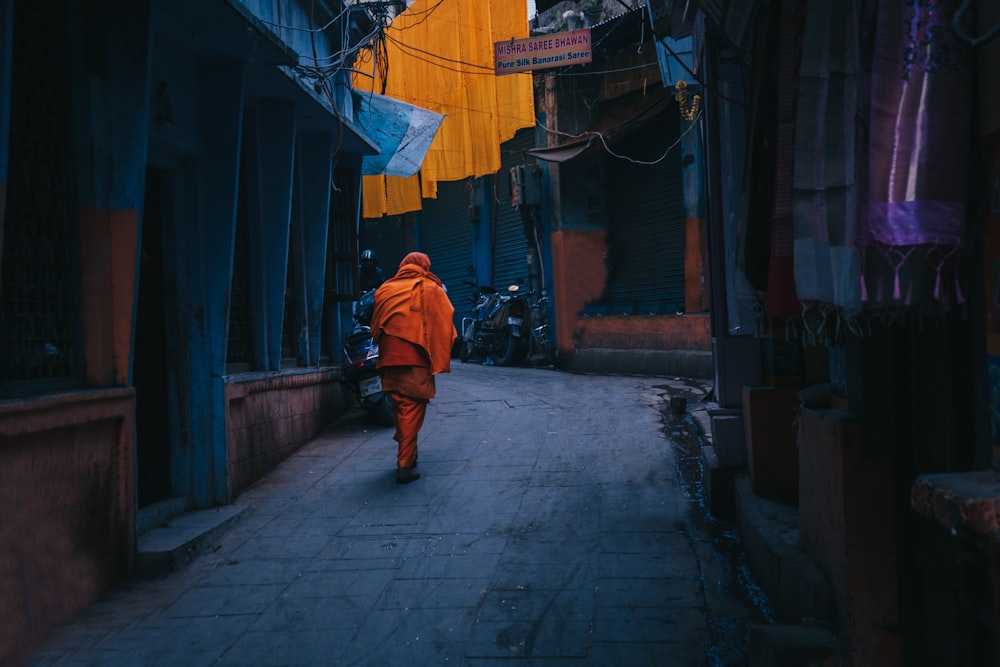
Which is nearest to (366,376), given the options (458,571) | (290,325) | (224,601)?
(290,325)

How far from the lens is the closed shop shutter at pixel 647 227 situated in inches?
546

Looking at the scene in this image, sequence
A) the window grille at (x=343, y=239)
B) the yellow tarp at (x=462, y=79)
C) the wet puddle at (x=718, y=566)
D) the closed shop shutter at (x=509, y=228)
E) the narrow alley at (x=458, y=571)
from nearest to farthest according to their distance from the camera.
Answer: the wet puddle at (x=718, y=566) < the narrow alley at (x=458, y=571) < the window grille at (x=343, y=239) < the yellow tarp at (x=462, y=79) < the closed shop shutter at (x=509, y=228)

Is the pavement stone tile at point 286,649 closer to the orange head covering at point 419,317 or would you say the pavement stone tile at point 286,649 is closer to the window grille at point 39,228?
the window grille at point 39,228

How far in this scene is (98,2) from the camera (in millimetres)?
5340

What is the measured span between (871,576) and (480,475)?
421 centimetres

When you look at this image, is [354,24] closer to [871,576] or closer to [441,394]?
[441,394]

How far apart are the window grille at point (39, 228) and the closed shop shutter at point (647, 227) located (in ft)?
32.7

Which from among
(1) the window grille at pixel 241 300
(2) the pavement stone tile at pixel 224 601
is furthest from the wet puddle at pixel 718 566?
(1) the window grille at pixel 241 300

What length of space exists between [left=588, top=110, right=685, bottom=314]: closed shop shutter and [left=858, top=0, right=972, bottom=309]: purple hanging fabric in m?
11.3

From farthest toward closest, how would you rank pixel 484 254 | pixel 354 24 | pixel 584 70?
pixel 484 254 → pixel 584 70 → pixel 354 24

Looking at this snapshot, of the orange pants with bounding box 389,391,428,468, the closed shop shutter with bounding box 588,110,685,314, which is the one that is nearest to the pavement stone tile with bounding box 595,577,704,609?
the orange pants with bounding box 389,391,428,468

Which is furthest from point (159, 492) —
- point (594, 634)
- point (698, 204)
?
point (698, 204)

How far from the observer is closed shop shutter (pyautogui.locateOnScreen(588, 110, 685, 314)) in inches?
546

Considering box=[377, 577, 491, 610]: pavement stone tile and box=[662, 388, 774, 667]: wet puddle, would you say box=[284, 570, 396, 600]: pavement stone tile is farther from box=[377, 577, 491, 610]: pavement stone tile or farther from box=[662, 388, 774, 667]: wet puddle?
box=[662, 388, 774, 667]: wet puddle
